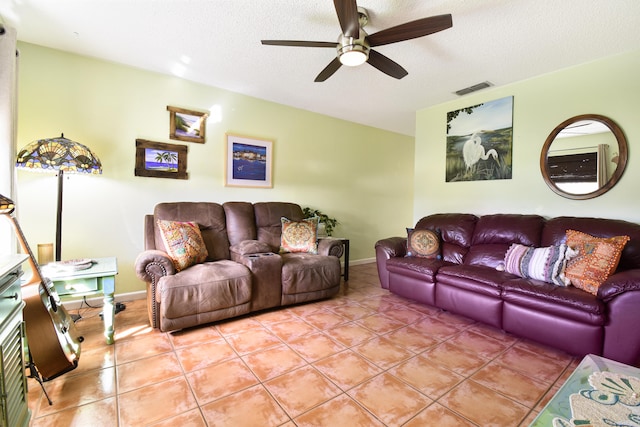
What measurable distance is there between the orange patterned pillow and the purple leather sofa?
0.07 m

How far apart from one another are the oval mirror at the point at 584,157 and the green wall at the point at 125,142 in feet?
9.16

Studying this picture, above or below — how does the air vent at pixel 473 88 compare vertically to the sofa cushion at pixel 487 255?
above

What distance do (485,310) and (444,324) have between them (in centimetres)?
37

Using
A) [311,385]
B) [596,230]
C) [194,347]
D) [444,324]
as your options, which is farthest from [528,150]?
[194,347]

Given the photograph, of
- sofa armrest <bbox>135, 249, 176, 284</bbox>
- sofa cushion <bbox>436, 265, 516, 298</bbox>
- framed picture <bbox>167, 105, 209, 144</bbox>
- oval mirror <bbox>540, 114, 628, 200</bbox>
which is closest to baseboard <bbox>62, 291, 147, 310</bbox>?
sofa armrest <bbox>135, 249, 176, 284</bbox>

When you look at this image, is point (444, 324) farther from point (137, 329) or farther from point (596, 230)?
point (137, 329)

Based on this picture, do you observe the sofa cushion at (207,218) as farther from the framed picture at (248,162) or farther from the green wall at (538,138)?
the green wall at (538,138)

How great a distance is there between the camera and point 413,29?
1864mm

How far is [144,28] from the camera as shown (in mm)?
2307

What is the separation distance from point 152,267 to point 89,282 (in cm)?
39

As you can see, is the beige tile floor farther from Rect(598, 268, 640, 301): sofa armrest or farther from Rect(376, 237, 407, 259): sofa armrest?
Rect(376, 237, 407, 259): sofa armrest

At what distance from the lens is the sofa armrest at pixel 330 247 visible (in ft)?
10.8

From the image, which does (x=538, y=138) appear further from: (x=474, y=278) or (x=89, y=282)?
(x=89, y=282)

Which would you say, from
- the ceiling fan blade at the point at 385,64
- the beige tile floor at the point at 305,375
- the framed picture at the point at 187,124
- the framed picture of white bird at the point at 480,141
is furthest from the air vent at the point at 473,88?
the framed picture at the point at 187,124
